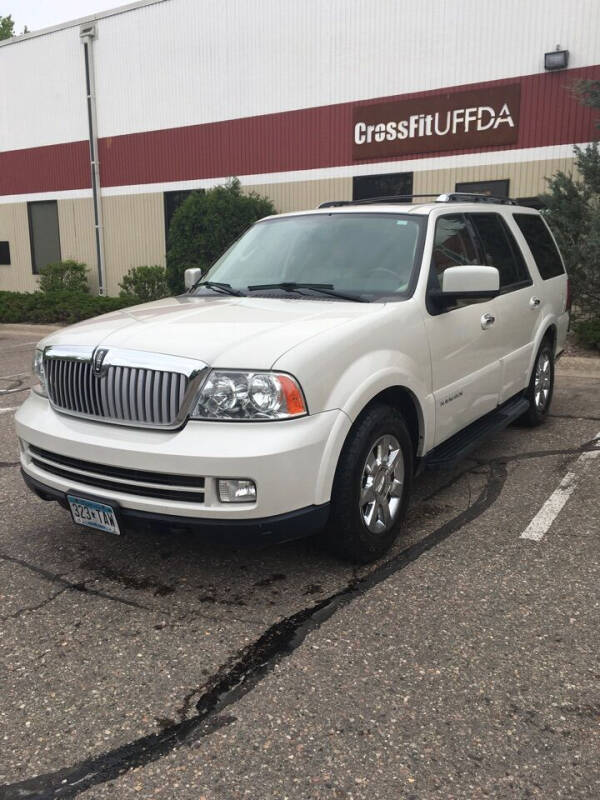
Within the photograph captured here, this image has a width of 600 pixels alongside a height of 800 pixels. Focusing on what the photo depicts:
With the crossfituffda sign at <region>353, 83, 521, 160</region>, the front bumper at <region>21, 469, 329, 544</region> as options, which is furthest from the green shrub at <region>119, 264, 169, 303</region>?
the front bumper at <region>21, 469, 329, 544</region>

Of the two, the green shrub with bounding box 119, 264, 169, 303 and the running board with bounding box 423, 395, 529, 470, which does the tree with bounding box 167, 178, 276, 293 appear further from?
→ the running board with bounding box 423, 395, 529, 470

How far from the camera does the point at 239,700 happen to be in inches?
107

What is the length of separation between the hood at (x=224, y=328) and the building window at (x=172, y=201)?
13.6 m

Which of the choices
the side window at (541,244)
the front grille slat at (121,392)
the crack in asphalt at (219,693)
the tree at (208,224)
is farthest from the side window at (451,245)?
the tree at (208,224)

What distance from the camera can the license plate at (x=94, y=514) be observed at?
338cm

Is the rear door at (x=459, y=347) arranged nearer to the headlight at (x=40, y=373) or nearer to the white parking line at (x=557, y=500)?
the white parking line at (x=557, y=500)

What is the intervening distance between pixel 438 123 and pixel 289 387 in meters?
11.7

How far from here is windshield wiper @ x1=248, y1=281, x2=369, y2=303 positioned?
4.11 metres

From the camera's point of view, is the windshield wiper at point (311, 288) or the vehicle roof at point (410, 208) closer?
the windshield wiper at point (311, 288)

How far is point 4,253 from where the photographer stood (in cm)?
2106

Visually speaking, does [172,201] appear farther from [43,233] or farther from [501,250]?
[501,250]

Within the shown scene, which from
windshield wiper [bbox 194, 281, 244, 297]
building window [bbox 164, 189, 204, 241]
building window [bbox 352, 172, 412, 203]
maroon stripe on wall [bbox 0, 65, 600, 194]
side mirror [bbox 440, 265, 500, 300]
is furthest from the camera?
building window [bbox 164, 189, 204, 241]

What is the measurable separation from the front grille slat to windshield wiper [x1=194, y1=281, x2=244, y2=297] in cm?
130

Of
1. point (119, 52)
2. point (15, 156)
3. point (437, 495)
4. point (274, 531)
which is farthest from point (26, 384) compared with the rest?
point (15, 156)
